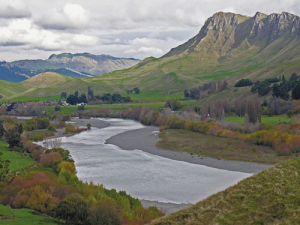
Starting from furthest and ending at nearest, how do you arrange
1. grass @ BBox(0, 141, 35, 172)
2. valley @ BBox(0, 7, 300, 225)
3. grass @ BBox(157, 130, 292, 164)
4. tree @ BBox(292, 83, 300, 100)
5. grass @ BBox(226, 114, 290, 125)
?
tree @ BBox(292, 83, 300, 100)
grass @ BBox(226, 114, 290, 125)
grass @ BBox(157, 130, 292, 164)
grass @ BBox(0, 141, 35, 172)
valley @ BBox(0, 7, 300, 225)

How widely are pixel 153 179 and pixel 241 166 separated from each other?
790 inches

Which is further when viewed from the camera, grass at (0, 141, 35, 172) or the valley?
grass at (0, 141, 35, 172)

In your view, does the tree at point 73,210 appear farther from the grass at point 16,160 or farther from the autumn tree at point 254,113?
the autumn tree at point 254,113

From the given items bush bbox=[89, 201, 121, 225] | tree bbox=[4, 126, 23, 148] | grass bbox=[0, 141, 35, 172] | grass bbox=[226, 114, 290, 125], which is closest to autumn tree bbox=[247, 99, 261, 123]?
grass bbox=[226, 114, 290, 125]

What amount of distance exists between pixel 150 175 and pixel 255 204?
135 feet

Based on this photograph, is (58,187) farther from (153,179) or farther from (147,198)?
(153,179)

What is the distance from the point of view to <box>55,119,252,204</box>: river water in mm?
49875

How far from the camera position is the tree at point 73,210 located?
3469 centimetres

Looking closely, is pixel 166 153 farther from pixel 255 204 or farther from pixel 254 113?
pixel 255 204

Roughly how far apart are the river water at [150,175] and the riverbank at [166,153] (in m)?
2.86

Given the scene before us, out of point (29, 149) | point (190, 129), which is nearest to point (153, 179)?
point (29, 149)

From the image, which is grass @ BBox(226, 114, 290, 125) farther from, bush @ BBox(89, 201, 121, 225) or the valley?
bush @ BBox(89, 201, 121, 225)

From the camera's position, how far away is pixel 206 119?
12731 centimetres

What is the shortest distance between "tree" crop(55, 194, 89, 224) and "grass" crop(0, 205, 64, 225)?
93 centimetres
